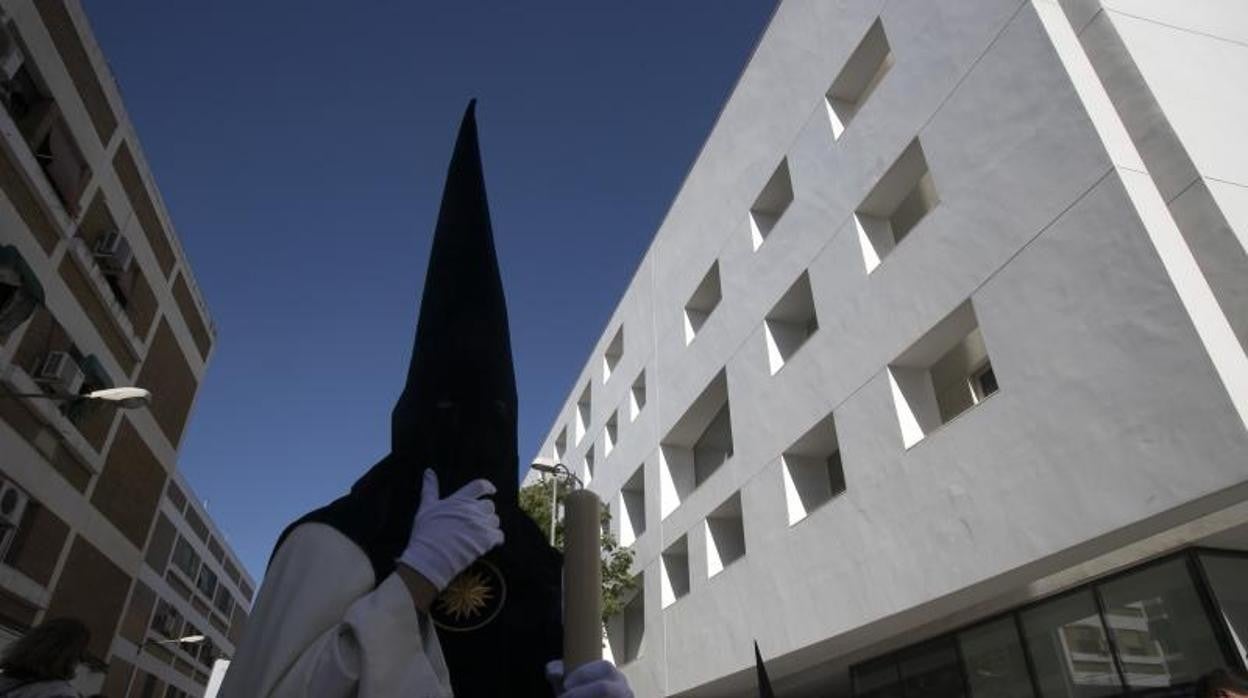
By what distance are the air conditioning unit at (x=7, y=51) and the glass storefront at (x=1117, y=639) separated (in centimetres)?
1634

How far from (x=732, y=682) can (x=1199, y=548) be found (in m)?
8.15

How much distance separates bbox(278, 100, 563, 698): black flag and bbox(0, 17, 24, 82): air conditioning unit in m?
13.5

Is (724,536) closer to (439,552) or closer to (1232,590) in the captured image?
(1232,590)

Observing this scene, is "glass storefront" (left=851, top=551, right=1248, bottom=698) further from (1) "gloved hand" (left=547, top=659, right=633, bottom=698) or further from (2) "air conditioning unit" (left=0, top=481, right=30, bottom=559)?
(2) "air conditioning unit" (left=0, top=481, right=30, bottom=559)

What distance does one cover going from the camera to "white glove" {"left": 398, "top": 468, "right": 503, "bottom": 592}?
72.3 inches

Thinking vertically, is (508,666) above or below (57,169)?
below

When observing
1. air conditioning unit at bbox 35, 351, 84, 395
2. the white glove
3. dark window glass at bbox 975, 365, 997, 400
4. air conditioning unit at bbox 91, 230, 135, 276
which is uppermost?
air conditioning unit at bbox 91, 230, 135, 276

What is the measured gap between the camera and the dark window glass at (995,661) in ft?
28.6

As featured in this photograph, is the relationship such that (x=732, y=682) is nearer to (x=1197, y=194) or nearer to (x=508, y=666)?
(x=1197, y=194)

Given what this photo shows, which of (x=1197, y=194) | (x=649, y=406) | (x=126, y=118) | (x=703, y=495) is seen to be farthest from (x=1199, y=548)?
(x=126, y=118)

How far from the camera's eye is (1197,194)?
25.1 ft

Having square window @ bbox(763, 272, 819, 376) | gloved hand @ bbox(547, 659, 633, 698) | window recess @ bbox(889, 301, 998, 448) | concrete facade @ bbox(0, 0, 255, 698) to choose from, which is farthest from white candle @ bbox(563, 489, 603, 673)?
square window @ bbox(763, 272, 819, 376)

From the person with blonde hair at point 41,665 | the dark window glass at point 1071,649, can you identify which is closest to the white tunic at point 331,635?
the person with blonde hair at point 41,665

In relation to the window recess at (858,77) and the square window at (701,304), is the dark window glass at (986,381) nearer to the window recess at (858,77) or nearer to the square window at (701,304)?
the window recess at (858,77)
